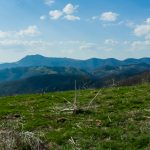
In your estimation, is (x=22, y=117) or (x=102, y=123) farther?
(x=22, y=117)

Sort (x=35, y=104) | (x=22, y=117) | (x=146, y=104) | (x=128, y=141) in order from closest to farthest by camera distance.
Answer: (x=128, y=141) < (x=22, y=117) < (x=146, y=104) < (x=35, y=104)

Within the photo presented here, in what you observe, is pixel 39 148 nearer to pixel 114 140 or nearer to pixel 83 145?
pixel 83 145

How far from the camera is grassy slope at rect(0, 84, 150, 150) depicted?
14656 millimetres

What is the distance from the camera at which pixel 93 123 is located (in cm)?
1819

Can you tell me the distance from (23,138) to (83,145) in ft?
7.37

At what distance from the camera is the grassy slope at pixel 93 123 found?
14656mm

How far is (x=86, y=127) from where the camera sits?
1714 cm

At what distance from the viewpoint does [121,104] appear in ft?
77.7

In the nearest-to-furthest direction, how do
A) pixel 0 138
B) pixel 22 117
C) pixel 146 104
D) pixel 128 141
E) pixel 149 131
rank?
1. pixel 0 138
2. pixel 128 141
3. pixel 149 131
4. pixel 22 117
5. pixel 146 104

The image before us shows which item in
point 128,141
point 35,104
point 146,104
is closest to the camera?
point 128,141

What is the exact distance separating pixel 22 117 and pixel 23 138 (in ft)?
23.9

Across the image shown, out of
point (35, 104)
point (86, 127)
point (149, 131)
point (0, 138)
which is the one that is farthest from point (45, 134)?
point (35, 104)

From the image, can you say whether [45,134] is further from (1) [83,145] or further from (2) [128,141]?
(2) [128,141]

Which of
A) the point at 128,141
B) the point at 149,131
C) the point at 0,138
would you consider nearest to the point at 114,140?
the point at 128,141
